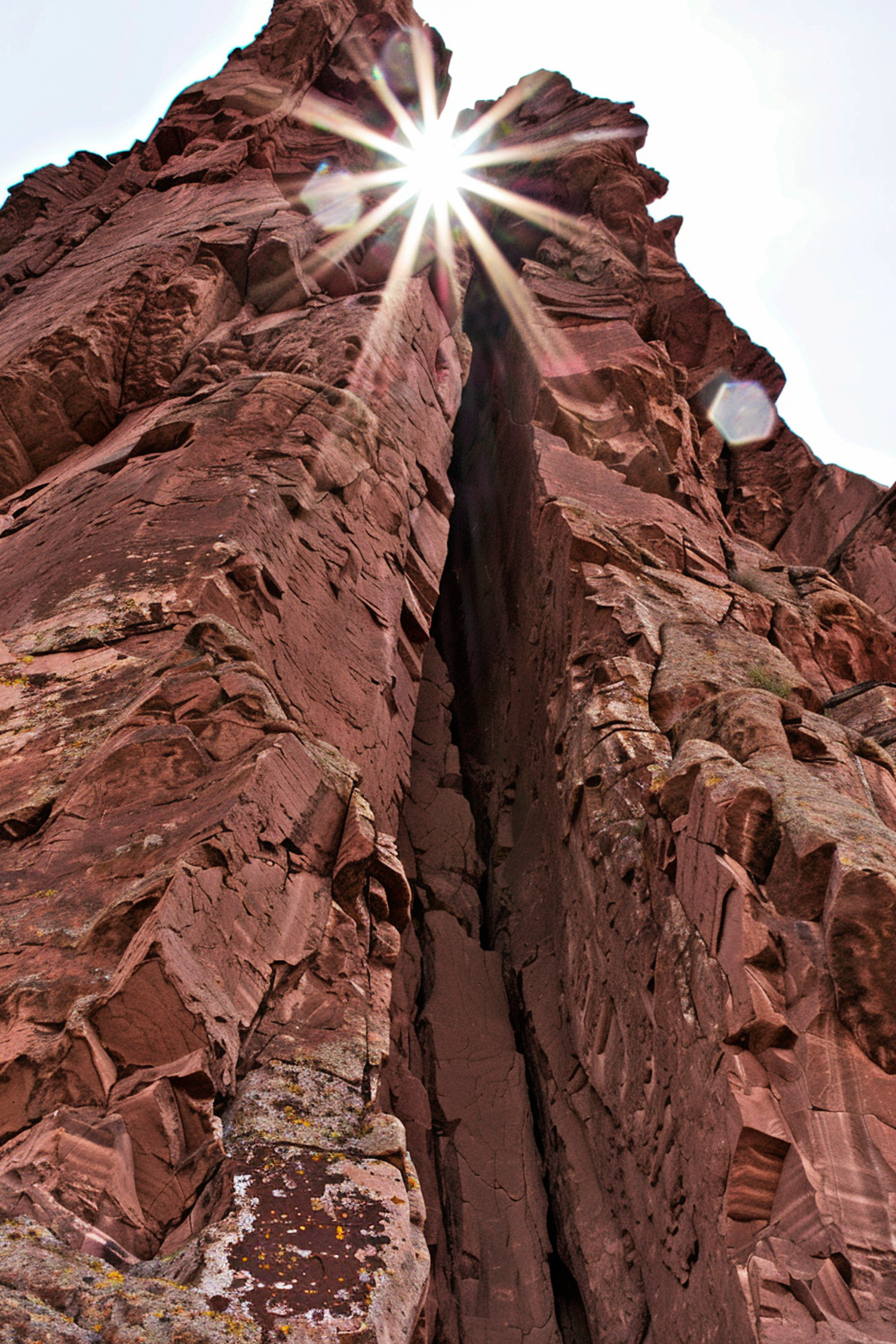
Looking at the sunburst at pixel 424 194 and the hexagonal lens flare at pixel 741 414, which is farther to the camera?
the hexagonal lens flare at pixel 741 414

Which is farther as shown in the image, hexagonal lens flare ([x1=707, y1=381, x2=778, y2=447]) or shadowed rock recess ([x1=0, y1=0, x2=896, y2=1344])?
hexagonal lens flare ([x1=707, y1=381, x2=778, y2=447])

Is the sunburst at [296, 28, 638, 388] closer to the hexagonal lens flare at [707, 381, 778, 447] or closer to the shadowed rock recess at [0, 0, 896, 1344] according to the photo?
the shadowed rock recess at [0, 0, 896, 1344]

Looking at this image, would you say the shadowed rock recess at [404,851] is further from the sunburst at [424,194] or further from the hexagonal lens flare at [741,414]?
the hexagonal lens flare at [741,414]

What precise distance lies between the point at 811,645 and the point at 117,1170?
12.8m

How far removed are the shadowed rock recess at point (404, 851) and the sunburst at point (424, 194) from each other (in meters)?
0.75

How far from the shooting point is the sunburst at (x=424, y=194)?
70.0 ft

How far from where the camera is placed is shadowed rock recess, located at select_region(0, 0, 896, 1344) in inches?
227

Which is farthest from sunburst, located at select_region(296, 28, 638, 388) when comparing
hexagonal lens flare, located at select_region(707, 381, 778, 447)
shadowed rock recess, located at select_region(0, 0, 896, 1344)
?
hexagonal lens flare, located at select_region(707, 381, 778, 447)

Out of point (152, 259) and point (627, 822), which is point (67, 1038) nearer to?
point (627, 822)

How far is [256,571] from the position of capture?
11.0 metres

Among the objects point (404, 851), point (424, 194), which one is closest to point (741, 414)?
point (424, 194)

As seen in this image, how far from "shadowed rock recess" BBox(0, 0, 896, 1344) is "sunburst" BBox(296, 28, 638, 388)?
0.75 meters

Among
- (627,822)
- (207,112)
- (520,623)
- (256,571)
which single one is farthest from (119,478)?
(207,112)

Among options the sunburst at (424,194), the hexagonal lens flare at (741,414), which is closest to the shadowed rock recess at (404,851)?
the sunburst at (424,194)
